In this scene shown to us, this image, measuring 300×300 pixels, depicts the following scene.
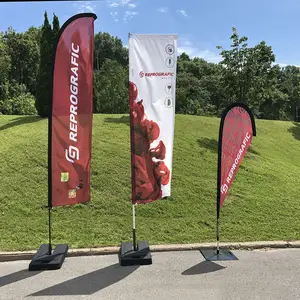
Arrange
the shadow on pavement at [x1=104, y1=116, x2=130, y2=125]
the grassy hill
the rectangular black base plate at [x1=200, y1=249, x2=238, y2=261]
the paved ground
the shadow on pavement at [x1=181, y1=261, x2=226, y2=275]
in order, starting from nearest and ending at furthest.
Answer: the paved ground < the shadow on pavement at [x1=181, y1=261, x2=226, y2=275] < the rectangular black base plate at [x1=200, y1=249, x2=238, y2=261] < the grassy hill < the shadow on pavement at [x1=104, y1=116, x2=130, y2=125]

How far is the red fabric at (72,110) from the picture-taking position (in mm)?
4930

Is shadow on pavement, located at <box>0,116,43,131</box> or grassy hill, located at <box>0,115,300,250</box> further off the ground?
shadow on pavement, located at <box>0,116,43,131</box>

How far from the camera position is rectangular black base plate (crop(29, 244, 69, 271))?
498cm

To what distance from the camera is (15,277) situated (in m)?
4.77

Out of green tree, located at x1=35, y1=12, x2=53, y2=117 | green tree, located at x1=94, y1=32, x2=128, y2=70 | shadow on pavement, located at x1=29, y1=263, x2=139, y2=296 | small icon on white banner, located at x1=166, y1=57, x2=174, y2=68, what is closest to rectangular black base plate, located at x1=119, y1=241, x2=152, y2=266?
shadow on pavement, located at x1=29, y1=263, x2=139, y2=296

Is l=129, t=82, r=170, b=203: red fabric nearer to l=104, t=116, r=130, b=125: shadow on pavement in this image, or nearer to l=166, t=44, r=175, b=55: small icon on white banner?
l=166, t=44, r=175, b=55: small icon on white banner

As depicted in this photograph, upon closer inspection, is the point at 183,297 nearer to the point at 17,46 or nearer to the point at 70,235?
the point at 70,235

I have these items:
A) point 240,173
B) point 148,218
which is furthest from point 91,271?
point 240,173

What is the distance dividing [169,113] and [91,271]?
2616 mm

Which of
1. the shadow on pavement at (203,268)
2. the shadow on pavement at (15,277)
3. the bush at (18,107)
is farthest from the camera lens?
the bush at (18,107)

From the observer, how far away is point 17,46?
141ft

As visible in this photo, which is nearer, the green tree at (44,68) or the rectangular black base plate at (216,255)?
the rectangular black base plate at (216,255)

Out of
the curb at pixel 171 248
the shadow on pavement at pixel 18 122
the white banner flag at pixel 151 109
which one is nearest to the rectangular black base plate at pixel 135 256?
the curb at pixel 171 248

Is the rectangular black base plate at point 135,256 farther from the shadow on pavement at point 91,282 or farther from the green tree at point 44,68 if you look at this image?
the green tree at point 44,68
